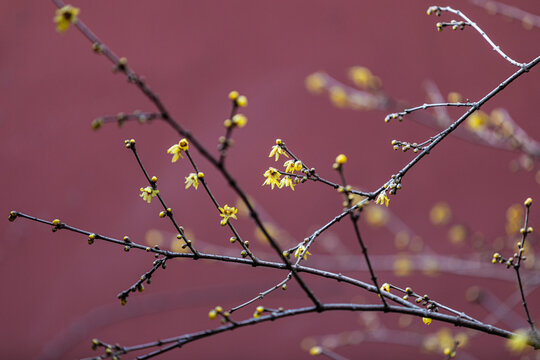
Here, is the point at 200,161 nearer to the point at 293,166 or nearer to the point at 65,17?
the point at 293,166

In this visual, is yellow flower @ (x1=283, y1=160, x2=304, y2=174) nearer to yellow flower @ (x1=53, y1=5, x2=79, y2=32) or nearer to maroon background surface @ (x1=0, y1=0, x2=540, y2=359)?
yellow flower @ (x1=53, y1=5, x2=79, y2=32)

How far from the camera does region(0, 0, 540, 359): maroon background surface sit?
10.4 ft

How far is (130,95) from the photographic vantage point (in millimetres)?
3240

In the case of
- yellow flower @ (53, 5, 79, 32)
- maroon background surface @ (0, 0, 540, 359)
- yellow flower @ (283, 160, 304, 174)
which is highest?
maroon background surface @ (0, 0, 540, 359)

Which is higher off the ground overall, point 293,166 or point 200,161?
point 200,161

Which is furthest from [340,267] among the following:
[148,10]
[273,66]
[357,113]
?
[148,10]

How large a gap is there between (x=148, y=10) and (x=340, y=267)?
6.79 feet

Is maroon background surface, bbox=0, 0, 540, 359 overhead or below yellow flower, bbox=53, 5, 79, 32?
overhead

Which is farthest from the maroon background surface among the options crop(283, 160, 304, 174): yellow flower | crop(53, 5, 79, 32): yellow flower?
crop(53, 5, 79, 32): yellow flower

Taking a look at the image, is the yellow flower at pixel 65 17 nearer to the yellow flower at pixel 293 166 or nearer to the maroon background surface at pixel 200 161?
the yellow flower at pixel 293 166

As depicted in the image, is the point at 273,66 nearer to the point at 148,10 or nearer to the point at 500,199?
the point at 148,10

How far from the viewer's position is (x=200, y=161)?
315cm

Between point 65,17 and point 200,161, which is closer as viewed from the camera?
point 65,17

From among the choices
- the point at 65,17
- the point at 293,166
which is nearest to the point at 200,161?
the point at 293,166
